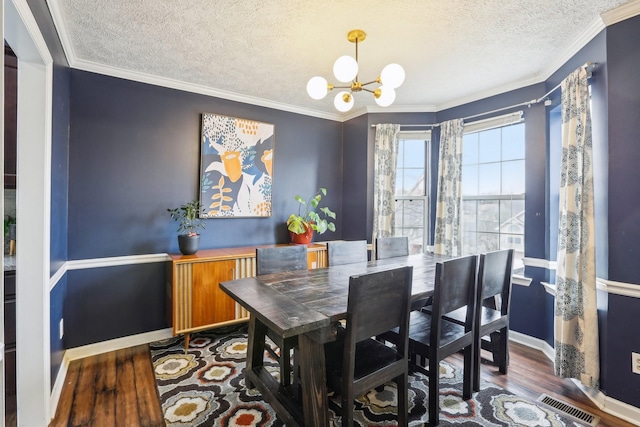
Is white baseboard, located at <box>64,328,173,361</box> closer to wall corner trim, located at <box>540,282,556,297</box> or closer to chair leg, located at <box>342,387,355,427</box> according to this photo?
chair leg, located at <box>342,387,355,427</box>

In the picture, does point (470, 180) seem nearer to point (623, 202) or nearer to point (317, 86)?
point (623, 202)

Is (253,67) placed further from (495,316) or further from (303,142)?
(495,316)

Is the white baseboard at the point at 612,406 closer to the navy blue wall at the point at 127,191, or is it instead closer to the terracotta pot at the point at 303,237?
the terracotta pot at the point at 303,237

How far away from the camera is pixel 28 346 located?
1758 millimetres

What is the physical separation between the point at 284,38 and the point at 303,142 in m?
1.72

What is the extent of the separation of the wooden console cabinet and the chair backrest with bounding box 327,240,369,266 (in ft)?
2.84

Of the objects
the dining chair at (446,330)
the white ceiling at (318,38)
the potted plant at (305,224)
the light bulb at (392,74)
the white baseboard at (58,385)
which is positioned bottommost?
the white baseboard at (58,385)

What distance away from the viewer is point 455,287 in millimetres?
1959

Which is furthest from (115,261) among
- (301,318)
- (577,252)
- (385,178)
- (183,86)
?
(577,252)

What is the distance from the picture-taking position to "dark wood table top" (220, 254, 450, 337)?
1441 millimetres

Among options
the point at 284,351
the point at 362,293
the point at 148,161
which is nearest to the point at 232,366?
the point at 284,351

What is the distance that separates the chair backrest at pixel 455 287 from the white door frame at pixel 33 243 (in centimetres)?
233

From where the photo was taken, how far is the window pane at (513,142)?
3.12 metres

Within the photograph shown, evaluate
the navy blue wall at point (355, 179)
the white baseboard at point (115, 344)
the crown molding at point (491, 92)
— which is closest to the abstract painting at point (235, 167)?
the navy blue wall at point (355, 179)
